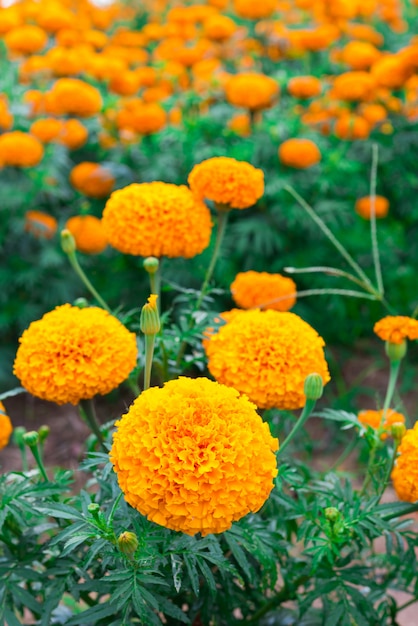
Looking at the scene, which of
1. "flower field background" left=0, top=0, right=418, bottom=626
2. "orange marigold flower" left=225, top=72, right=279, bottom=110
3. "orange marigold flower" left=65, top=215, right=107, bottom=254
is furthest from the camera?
"orange marigold flower" left=225, top=72, right=279, bottom=110

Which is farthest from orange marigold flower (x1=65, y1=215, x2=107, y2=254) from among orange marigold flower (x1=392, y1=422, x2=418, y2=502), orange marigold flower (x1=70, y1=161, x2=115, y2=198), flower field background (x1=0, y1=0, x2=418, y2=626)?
orange marigold flower (x1=392, y1=422, x2=418, y2=502)

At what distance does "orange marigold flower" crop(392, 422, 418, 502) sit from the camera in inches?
54.3

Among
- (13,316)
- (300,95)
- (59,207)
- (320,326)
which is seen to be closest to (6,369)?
(13,316)

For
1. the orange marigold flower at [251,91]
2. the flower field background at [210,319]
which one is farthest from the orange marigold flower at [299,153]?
the orange marigold flower at [251,91]

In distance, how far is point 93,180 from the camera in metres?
3.31

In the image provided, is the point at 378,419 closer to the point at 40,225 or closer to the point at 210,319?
the point at 210,319

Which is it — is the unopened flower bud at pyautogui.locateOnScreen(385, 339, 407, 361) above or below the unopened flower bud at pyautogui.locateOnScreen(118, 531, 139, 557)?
below

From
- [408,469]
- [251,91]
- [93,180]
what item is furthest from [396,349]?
[93,180]

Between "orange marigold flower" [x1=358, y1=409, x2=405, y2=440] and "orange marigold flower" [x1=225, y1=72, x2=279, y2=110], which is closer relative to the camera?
"orange marigold flower" [x1=358, y1=409, x2=405, y2=440]

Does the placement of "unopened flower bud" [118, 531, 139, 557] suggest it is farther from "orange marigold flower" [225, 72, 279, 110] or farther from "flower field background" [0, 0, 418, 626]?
"orange marigold flower" [225, 72, 279, 110]

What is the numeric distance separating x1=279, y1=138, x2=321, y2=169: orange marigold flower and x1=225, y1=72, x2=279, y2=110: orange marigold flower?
220mm

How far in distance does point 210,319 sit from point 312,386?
43 cm

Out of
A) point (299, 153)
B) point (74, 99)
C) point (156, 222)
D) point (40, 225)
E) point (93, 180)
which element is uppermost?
point (156, 222)

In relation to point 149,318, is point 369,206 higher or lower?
lower
